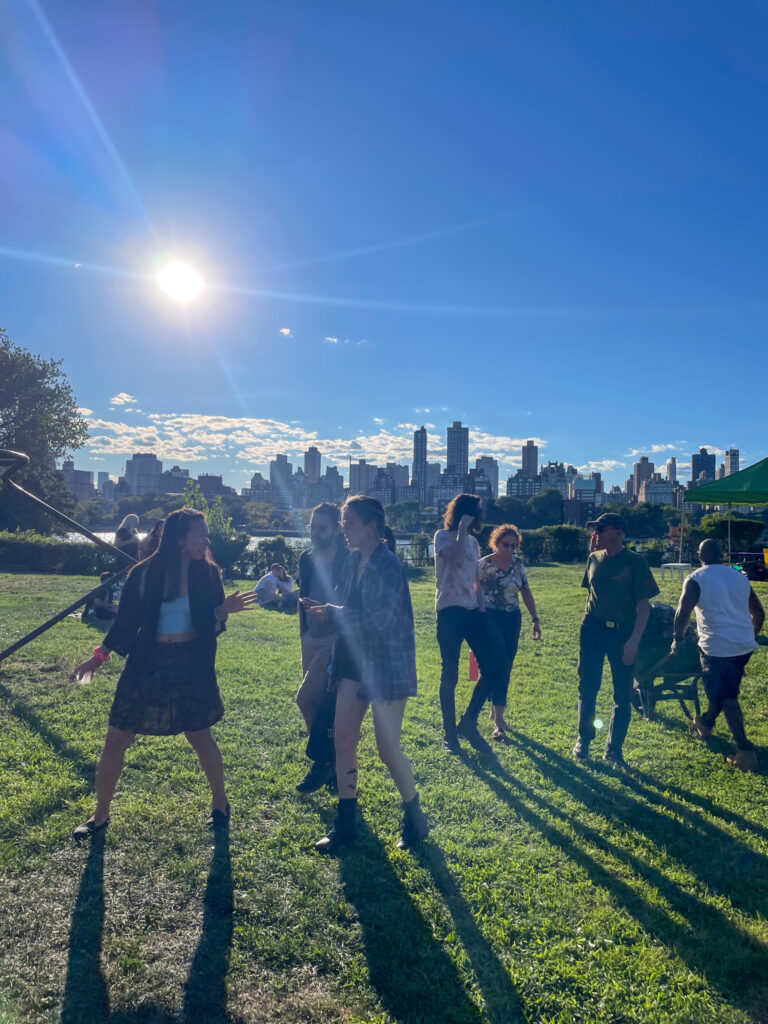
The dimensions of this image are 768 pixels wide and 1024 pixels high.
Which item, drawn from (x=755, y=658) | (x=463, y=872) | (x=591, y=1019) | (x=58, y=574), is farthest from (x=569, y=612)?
(x=58, y=574)

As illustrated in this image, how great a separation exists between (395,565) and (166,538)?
51.3 inches

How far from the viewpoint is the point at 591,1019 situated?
2.38 metres

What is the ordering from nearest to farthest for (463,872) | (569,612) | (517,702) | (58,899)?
1. (58,899)
2. (463,872)
3. (517,702)
4. (569,612)

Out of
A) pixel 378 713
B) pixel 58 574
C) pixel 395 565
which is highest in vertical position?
pixel 395 565

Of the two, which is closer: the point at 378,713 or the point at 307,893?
the point at 307,893

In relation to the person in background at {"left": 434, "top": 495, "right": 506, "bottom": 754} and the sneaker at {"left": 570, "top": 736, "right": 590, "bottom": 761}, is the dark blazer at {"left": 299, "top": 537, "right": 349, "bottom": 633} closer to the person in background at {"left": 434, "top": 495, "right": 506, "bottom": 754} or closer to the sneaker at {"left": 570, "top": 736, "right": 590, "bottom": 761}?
the person in background at {"left": 434, "top": 495, "right": 506, "bottom": 754}

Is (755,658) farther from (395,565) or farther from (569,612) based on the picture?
(395,565)

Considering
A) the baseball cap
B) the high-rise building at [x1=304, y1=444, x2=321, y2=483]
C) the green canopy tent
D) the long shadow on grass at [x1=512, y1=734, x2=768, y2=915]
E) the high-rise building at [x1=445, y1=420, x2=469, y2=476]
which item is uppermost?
the high-rise building at [x1=445, y1=420, x2=469, y2=476]

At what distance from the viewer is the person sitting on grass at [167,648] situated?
11.1 feet

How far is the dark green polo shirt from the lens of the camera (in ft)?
15.8

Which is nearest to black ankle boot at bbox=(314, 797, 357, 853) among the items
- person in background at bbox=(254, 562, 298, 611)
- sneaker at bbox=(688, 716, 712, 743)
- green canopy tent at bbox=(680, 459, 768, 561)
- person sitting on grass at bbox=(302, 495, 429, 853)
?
person sitting on grass at bbox=(302, 495, 429, 853)

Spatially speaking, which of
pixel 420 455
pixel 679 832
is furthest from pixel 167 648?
pixel 420 455

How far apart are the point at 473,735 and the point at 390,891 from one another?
2.20 metres

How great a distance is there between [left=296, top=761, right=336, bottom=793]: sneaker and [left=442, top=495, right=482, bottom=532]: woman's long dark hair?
212 centimetres
